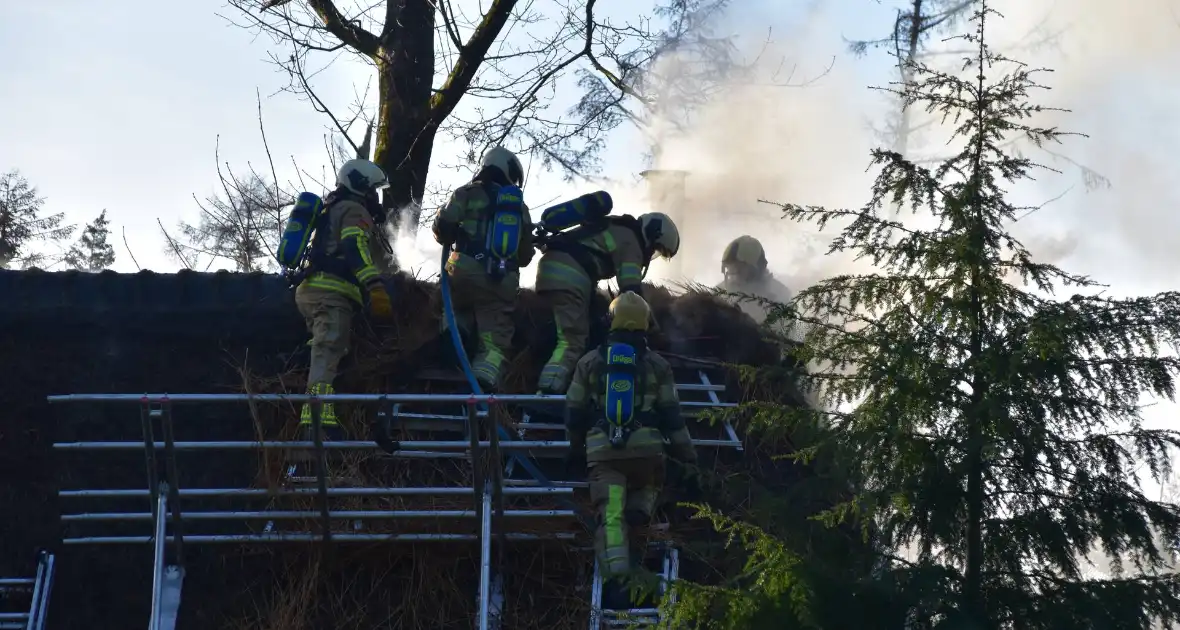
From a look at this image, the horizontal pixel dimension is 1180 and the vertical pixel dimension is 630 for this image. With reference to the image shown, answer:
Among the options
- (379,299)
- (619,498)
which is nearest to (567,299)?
(379,299)

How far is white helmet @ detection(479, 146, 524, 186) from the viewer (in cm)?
1052

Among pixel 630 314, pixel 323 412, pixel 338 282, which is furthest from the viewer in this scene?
pixel 338 282

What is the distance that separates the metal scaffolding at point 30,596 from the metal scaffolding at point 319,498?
276mm

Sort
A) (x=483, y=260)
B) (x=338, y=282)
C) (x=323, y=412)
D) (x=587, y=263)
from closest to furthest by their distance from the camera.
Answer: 1. (x=323, y=412)
2. (x=338, y=282)
3. (x=483, y=260)
4. (x=587, y=263)

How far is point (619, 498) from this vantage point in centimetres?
841

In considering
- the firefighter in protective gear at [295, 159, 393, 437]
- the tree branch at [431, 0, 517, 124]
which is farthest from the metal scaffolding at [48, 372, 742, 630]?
the tree branch at [431, 0, 517, 124]

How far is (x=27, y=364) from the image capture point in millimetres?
10078

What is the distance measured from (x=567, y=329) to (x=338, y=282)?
167cm

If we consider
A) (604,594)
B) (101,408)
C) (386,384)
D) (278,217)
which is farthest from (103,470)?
(278,217)

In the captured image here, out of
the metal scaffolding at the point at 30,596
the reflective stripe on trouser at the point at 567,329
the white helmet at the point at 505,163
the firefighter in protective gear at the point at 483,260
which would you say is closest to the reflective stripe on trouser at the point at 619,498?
the reflective stripe on trouser at the point at 567,329

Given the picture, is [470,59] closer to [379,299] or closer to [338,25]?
[338,25]

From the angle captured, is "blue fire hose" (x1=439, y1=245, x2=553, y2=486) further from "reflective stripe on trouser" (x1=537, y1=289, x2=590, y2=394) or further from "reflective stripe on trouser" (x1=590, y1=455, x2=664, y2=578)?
"reflective stripe on trouser" (x1=537, y1=289, x2=590, y2=394)

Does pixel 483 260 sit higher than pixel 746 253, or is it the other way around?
pixel 746 253

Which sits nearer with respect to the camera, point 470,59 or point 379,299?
point 379,299
